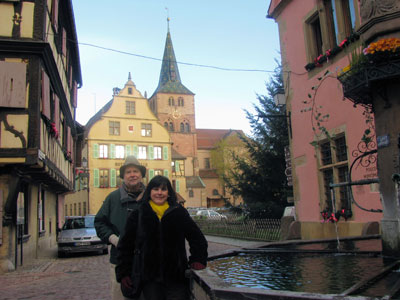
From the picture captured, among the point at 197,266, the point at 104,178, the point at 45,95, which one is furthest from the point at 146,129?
the point at 197,266

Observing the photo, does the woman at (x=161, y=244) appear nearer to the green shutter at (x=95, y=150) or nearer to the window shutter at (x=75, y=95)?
the window shutter at (x=75, y=95)

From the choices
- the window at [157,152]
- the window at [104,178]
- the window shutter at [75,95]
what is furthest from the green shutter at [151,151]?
the window shutter at [75,95]

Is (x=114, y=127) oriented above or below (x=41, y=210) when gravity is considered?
above

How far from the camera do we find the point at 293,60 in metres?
12.6

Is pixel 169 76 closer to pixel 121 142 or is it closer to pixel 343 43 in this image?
pixel 121 142

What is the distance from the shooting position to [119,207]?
3984 millimetres

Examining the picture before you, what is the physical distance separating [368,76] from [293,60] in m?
7.72

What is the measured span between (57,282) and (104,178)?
36.7 meters

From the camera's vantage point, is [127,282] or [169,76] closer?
[127,282]

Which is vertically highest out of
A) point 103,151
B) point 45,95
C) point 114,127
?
point 114,127

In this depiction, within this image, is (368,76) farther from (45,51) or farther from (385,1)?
(45,51)

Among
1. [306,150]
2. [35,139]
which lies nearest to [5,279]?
[35,139]

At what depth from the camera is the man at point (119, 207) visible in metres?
3.91

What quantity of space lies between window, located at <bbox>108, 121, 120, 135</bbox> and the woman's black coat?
143 ft
